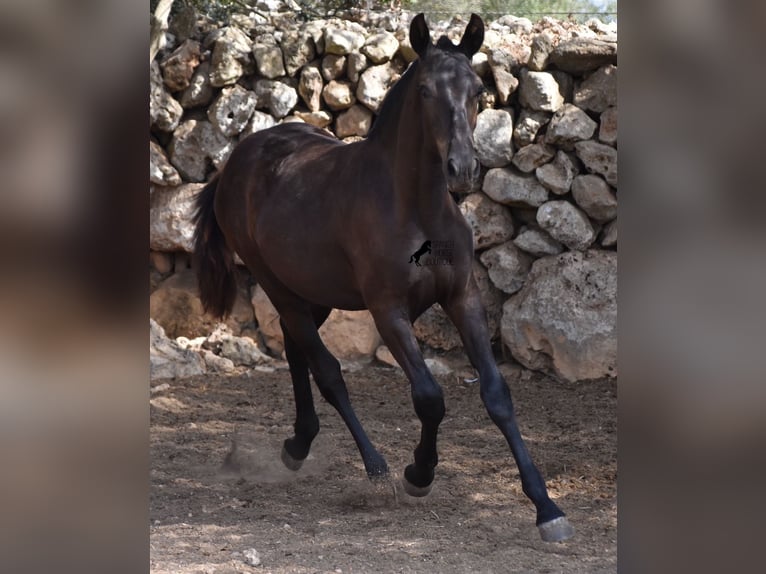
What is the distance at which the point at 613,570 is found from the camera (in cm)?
329

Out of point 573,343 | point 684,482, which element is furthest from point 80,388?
point 573,343

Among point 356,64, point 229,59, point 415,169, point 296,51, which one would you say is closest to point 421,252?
point 415,169

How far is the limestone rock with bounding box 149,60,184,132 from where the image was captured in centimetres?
709

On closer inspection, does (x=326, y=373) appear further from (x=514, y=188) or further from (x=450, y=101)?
(x=514, y=188)

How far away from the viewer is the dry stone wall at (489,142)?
6449 mm

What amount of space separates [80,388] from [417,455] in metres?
2.88

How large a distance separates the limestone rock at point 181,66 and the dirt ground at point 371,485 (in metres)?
2.29

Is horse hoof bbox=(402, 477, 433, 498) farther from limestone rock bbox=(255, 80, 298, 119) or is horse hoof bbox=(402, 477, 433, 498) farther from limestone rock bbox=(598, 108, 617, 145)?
limestone rock bbox=(255, 80, 298, 119)

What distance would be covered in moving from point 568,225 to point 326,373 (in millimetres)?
2483

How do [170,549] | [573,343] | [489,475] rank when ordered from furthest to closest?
[573,343] → [489,475] → [170,549]

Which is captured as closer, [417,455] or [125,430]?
[125,430]

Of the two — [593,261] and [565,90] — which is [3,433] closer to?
[593,261]

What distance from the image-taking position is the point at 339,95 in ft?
22.9

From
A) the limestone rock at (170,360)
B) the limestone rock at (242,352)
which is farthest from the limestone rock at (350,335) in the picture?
the limestone rock at (170,360)
